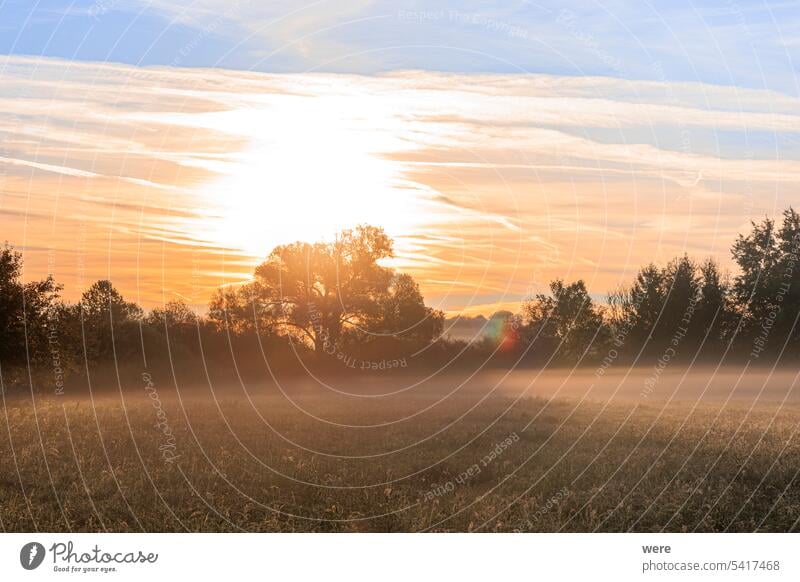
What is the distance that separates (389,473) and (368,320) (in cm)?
1725

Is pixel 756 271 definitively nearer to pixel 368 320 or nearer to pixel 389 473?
pixel 368 320

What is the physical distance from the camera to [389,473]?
70.7ft

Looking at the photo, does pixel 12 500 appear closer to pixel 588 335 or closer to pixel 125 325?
pixel 125 325

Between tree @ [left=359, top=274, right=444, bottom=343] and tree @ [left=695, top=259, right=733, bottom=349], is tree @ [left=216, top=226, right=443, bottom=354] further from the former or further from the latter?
tree @ [left=695, top=259, right=733, bottom=349]

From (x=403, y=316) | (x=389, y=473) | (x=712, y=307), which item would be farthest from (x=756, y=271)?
(x=389, y=473)

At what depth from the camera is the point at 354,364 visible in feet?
132

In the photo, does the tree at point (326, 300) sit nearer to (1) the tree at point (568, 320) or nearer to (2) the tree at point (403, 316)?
(2) the tree at point (403, 316)

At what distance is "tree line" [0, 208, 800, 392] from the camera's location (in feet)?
119
